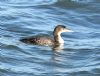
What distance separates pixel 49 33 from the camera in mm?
17969

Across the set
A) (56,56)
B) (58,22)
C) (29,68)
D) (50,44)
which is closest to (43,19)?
(58,22)

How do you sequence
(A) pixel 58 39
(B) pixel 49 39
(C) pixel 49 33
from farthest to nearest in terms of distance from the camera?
(C) pixel 49 33
(A) pixel 58 39
(B) pixel 49 39

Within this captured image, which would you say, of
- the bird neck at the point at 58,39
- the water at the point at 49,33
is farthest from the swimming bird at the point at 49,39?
the water at the point at 49,33

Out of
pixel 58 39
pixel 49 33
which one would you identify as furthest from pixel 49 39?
pixel 49 33

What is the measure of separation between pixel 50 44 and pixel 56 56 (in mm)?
1429

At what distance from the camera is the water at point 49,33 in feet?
45.9

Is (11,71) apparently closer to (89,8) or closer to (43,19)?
(43,19)

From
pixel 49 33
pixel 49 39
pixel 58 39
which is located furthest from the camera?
pixel 49 33

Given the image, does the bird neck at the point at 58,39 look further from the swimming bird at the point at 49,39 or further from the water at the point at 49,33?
the water at the point at 49,33

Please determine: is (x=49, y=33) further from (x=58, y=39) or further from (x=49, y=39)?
(x=49, y=39)

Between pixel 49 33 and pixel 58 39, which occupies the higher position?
pixel 49 33

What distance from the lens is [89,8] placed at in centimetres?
2139

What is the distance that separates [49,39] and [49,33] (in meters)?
1.05

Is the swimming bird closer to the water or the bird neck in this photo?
the bird neck
